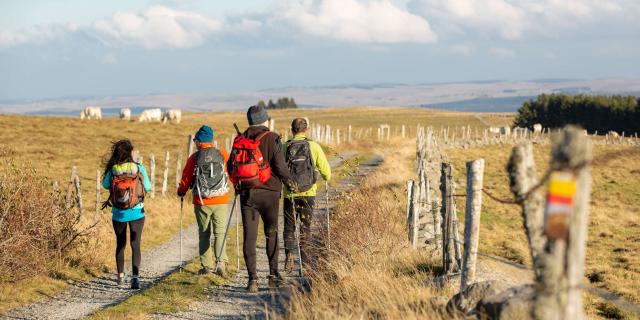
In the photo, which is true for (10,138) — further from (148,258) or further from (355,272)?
(355,272)

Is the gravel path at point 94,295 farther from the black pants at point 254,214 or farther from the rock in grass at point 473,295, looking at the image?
the rock in grass at point 473,295

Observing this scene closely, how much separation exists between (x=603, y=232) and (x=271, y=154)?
15.6m

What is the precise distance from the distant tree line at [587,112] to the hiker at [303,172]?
2861 inches

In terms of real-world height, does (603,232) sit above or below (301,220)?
below

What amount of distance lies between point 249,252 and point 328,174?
1.49m

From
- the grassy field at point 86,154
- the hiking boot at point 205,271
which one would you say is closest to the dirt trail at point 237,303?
the hiking boot at point 205,271

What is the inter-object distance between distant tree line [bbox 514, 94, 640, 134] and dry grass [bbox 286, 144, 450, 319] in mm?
71564

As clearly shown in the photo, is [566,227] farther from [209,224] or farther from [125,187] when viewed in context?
[209,224]

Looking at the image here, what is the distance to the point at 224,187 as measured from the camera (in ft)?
34.6

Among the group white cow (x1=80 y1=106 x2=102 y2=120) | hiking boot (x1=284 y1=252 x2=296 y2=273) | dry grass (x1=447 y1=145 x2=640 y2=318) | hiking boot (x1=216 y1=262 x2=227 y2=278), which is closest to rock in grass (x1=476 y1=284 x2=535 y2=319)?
dry grass (x1=447 y1=145 x2=640 y2=318)

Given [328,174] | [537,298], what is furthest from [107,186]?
[537,298]

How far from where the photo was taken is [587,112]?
90.5 metres

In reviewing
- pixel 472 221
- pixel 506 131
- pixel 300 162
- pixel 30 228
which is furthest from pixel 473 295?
pixel 506 131

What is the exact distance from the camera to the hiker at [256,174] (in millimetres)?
9297
